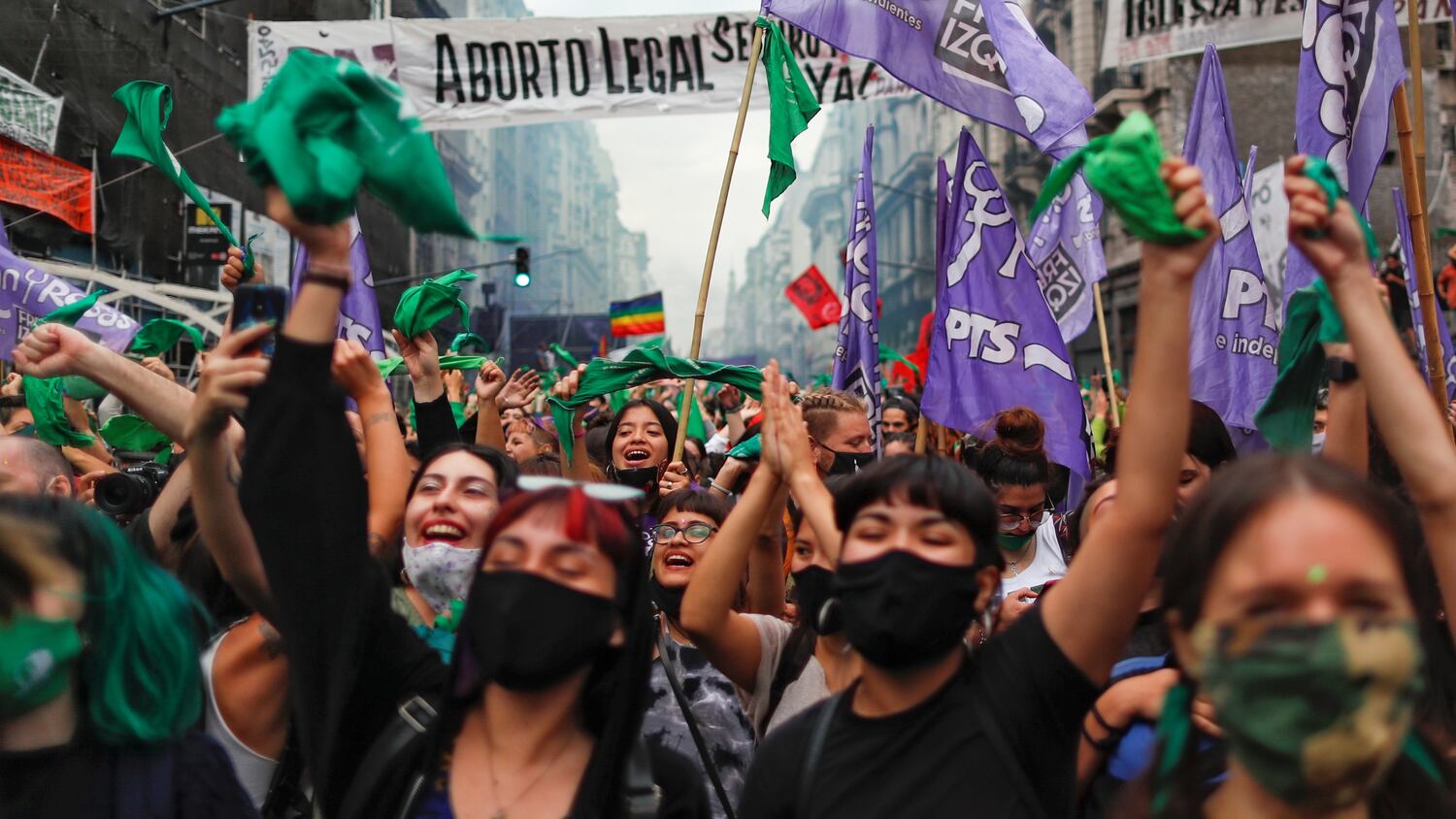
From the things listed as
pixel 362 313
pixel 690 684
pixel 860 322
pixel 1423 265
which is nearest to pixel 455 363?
pixel 362 313

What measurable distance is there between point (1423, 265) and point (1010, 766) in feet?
9.59

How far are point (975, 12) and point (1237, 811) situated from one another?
472 cm

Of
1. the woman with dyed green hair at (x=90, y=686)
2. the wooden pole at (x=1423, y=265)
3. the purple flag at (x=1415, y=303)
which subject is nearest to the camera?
the woman with dyed green hair at (x=90, y=686)

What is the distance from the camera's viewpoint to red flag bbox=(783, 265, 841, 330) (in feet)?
48.0

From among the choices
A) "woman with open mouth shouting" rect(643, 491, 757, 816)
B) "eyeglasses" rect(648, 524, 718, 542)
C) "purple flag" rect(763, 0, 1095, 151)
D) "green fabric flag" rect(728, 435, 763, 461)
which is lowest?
"woman with open mouth shouting" rect(643, 491, 757, 816)

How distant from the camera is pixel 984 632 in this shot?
3070 mm

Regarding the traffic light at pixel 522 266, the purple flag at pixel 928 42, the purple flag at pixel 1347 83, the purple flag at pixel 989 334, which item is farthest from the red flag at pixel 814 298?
the purple flag at pixel 1347 83

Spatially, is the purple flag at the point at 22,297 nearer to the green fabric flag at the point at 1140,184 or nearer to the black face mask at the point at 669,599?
the black face mask at the point at 669,599

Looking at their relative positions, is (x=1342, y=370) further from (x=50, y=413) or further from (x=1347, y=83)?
(x=50, y=413)

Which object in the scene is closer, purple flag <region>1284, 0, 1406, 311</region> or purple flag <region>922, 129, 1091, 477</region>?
purple flag <region>1284, 0, 1406, 311</region>

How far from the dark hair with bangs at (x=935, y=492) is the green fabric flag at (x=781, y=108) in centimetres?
360

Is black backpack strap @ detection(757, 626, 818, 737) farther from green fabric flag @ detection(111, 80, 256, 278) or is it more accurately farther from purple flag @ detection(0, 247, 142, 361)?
purple flag @ detection(0, 247, 142, 361)

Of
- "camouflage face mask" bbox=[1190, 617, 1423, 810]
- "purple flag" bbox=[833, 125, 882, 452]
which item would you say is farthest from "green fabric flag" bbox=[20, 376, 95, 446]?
"camouflage face mask" bbox=[1190, 617, 1423, 810]

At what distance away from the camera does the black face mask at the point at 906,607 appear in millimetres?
2047
